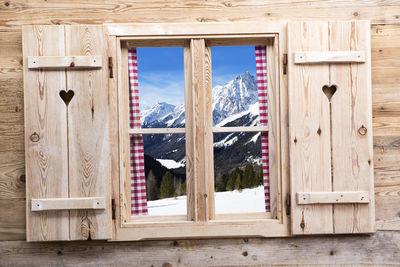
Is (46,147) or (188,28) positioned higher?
(188,28)

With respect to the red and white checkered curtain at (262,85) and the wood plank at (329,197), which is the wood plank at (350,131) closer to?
the wood plank at (329,197)

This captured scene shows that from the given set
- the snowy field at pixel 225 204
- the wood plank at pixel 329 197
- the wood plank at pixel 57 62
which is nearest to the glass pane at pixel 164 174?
the snowy field at pixel 225 204

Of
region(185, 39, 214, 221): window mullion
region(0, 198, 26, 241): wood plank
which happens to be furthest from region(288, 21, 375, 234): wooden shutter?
region(0, 198, 26, 241): wood plank

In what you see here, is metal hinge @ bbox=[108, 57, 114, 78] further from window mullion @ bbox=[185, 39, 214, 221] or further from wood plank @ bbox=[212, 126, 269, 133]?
wood plank @ bbox=[212, 126, 269, 133]

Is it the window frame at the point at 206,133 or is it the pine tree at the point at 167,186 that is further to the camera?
the pine tree at the point at 167,186

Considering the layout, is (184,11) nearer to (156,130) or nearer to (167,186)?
(156,130)

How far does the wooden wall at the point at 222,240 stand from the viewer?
2219 millimetres

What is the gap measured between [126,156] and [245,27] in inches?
37.9

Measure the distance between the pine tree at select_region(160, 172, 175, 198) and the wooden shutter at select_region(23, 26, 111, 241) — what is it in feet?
1.09

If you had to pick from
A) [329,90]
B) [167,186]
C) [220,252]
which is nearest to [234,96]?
[329,90]

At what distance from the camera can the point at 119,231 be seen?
7.20 ft

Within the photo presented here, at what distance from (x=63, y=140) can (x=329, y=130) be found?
1.41m

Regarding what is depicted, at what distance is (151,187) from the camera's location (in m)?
2.34

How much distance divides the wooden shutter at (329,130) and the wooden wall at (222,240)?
126 millimetres
